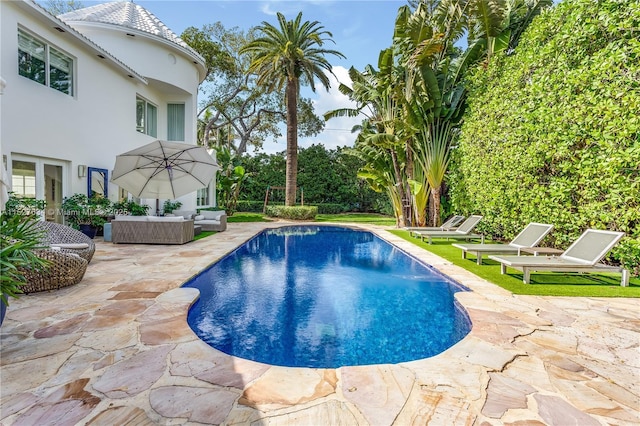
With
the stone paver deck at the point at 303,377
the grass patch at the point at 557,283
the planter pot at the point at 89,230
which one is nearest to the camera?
the stone paver deck at the point at 303,377

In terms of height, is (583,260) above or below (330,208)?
below

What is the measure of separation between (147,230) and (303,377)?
A: 9421mm

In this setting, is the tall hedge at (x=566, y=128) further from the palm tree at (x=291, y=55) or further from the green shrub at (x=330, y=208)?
the green shrub at (x=330, y=208)

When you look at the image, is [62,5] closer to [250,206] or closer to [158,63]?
[158,63]

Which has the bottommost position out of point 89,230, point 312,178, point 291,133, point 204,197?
point 89,230

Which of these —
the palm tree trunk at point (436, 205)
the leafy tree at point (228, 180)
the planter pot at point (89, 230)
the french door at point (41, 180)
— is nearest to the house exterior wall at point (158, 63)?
the leafy tree at point (228, 180)

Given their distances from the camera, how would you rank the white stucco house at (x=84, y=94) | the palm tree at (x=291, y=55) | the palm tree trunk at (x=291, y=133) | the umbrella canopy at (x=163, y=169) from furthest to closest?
the palm tree trunk at (x=291, y=133) < the palm tree at (x=291, y=55) < the umbrella canopy at (x=163, y=169) < the white stucco house at (x=84, y=94)

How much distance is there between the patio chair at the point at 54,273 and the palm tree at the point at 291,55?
1541 centimetres

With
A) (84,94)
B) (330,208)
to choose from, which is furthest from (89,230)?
(330,208)

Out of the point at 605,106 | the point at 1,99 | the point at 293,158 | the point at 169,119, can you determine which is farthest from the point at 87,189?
the point at 605,106

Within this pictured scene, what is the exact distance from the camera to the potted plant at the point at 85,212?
11.0 metres

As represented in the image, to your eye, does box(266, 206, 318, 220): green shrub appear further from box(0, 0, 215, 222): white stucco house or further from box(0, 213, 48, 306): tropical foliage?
box(0, 213, 48, 306): tropical foliage

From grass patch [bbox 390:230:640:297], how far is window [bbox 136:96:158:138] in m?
15.4

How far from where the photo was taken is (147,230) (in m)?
10.8
